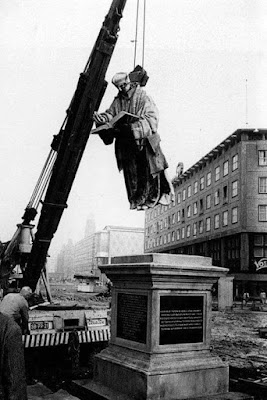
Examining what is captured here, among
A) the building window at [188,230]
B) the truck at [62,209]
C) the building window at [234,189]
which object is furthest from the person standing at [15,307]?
the building window at [188,230]

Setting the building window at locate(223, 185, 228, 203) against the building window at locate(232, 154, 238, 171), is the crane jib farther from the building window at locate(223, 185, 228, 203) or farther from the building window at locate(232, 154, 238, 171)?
the building window at locate(223, 185, 228, 203)

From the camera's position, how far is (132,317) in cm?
669

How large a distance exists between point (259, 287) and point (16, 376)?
44.0m

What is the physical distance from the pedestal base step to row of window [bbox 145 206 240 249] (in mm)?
40414

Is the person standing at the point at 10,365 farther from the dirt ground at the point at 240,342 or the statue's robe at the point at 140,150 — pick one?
the dirt ground at the point at 240,342

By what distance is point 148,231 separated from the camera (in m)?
83.1

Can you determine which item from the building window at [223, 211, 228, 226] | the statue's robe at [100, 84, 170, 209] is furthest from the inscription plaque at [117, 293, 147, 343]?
the building window at [223, 211, 228, 226]

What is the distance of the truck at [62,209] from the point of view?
12.7m

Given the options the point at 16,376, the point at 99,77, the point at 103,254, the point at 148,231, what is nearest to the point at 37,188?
the point at 99,77

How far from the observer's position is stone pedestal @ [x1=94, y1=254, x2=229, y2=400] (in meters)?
6.16

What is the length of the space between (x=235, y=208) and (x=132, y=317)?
134ft

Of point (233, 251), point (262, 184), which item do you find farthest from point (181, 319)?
point (233, 251)

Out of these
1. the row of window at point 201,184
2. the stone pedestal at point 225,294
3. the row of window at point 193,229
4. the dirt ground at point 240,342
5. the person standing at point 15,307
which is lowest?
the dirt ground at point 240,342

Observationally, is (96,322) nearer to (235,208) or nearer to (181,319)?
(181,319)
